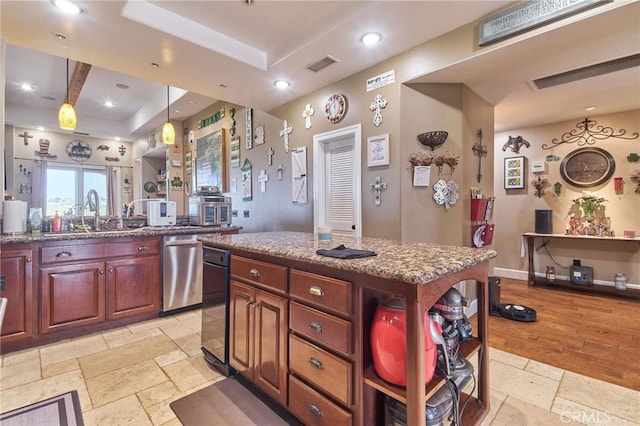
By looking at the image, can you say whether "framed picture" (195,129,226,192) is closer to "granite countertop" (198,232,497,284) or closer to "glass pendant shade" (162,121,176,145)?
"glass pendant shade" (162,121,176,145)

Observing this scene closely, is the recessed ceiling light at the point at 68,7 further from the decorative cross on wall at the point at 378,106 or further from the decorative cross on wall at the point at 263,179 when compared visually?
the decorative cross on wall at the point at 263,179

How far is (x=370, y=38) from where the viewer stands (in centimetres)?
271

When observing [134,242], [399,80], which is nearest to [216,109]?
[134,242]

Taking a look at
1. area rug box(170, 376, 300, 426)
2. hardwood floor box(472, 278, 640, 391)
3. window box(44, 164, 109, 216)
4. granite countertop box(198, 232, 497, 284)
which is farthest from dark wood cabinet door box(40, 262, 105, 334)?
window box(44, 164, 109, 216)

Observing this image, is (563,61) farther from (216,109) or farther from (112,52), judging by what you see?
(216,109)

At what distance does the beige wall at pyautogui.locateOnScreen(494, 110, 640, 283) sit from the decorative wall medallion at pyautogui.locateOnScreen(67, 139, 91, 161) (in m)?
8.94

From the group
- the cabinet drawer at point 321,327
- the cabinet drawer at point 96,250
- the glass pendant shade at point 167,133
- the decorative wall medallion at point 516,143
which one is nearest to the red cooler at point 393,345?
the cabinet drawer at point 321,327

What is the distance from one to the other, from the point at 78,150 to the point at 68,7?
614 centimetres

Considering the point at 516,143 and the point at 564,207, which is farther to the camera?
the point at 516,143

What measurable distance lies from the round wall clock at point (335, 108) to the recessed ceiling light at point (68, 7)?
94.1 inches

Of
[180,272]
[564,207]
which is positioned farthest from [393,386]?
[564,207]

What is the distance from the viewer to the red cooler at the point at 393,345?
1225 millimetres

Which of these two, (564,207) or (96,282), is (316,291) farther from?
(564,207)

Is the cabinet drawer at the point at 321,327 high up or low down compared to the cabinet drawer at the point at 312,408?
up
